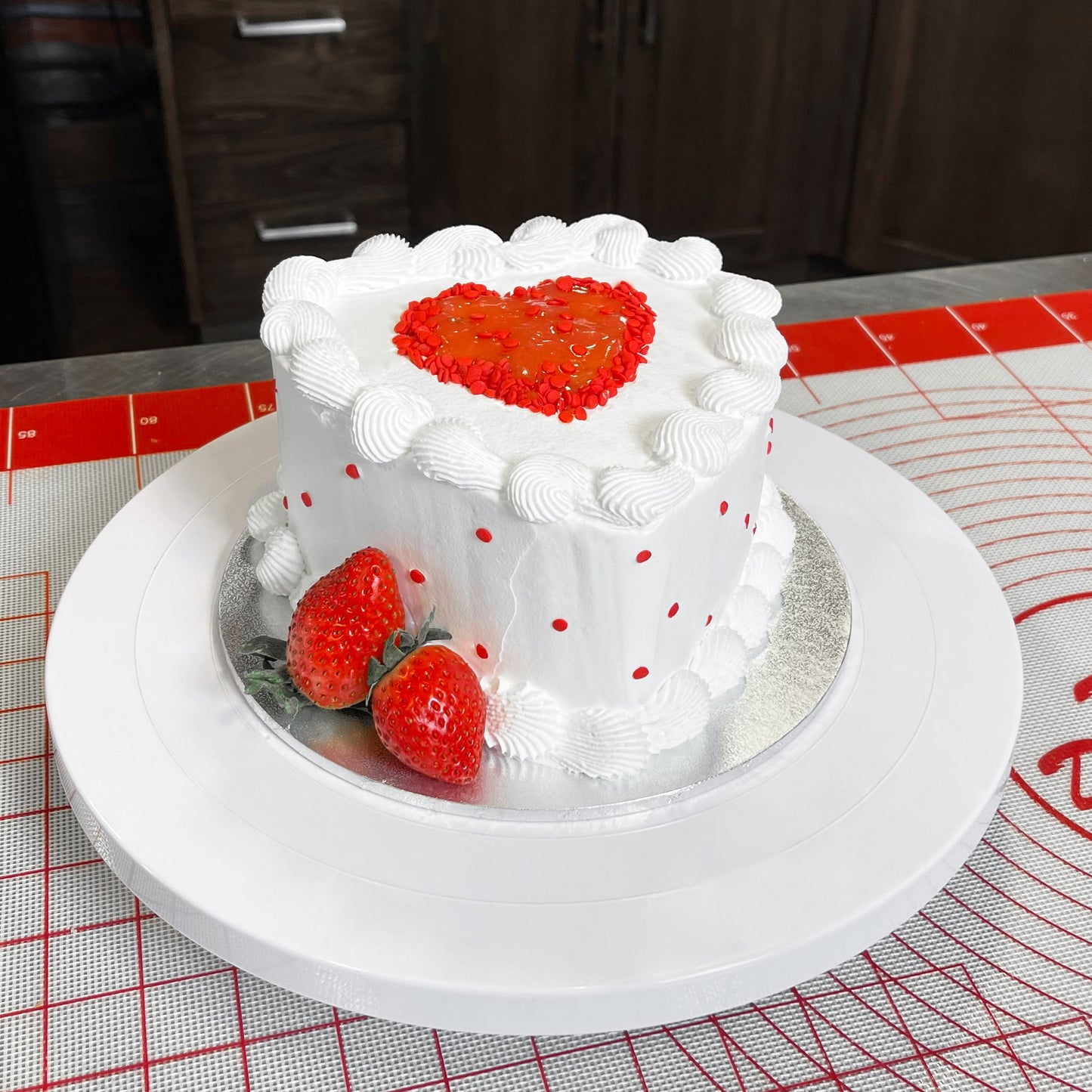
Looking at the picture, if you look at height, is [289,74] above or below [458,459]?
below

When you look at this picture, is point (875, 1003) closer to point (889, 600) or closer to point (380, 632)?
point (889, 600)

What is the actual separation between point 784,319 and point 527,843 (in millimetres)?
1261

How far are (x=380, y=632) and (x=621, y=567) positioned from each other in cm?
23

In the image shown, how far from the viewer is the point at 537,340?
4.07 ft

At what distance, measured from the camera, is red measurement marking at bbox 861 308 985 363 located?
199 cm

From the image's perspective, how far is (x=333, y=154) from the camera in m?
3.12

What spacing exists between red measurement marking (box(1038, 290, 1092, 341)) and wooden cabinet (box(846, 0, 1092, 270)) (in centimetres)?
129

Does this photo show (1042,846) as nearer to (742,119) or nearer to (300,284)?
(300,284)

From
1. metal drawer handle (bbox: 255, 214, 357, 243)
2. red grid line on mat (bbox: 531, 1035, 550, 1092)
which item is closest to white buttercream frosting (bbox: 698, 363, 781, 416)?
red grid line on mat (bbox: 531, 1035, 550, 1092)

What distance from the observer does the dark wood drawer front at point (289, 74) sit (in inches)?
113

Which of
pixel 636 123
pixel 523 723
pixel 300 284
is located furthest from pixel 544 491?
pixel 636 123

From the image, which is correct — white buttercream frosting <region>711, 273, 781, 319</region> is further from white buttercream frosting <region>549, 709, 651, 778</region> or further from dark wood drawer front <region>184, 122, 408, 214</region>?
dark wood drawer front <region>184, 122, 408, 214</region>

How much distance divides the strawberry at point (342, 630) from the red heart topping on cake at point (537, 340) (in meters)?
0.21

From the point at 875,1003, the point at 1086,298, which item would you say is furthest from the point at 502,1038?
the point at 1086,298
